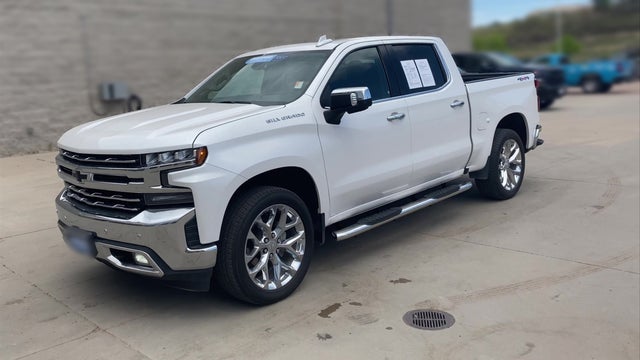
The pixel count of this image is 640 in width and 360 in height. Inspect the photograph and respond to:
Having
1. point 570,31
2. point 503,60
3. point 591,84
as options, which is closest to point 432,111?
point 503,60

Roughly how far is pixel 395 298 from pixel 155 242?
5.97 feet

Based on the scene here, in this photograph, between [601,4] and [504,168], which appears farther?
[601,4]

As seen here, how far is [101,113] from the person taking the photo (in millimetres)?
12617

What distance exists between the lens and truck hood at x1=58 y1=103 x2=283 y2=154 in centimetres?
396

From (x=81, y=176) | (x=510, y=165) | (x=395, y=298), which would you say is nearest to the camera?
(x=81, y=176)

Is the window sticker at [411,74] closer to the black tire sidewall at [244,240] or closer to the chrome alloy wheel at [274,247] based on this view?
the black tire sidewall at [244,240]

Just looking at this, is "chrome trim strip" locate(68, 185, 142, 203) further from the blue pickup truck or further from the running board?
the blue pickup truck

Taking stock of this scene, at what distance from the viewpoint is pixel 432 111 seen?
583cm

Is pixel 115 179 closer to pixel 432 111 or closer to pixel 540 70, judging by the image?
pixel 432 111

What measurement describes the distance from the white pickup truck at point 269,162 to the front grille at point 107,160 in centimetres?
1

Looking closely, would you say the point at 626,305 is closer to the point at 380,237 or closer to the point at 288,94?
the point at 380,237

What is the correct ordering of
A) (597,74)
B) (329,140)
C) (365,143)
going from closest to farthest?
(329,140), (365,143), (597,74)

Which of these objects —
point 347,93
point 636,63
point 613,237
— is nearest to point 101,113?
point 347,93

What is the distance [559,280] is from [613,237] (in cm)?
136
